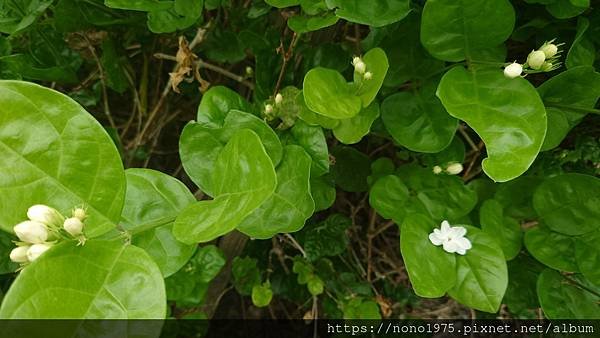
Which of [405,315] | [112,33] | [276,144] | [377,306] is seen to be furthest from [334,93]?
[405,315]

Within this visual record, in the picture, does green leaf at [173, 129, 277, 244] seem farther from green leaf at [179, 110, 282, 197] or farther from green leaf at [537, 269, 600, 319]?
green leaf at [537, 269, 600, 319]

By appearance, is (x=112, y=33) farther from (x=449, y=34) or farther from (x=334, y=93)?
(x=449, y=34)

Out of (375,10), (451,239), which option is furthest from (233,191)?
(451,239)

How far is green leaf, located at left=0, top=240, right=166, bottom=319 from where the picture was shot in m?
0.56

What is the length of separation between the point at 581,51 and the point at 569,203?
1.00ft

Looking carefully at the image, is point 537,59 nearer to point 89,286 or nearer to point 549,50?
point 549,50

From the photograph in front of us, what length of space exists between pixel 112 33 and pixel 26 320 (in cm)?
91

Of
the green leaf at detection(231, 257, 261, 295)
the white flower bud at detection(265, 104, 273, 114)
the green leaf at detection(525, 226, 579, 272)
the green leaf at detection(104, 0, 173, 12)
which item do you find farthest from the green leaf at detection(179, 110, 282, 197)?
the green leaf at detection(231, 257, 261, 295)

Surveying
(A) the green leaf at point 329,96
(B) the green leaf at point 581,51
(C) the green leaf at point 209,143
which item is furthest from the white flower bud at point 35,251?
(B) the green leaf at point 581,51

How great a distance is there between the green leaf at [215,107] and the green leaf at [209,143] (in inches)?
1.6

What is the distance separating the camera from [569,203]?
101 cm

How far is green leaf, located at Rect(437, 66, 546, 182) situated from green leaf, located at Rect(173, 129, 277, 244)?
0.30 m

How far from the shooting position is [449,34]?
82 cm

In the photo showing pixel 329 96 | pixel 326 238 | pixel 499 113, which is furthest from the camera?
pixel 326 238
